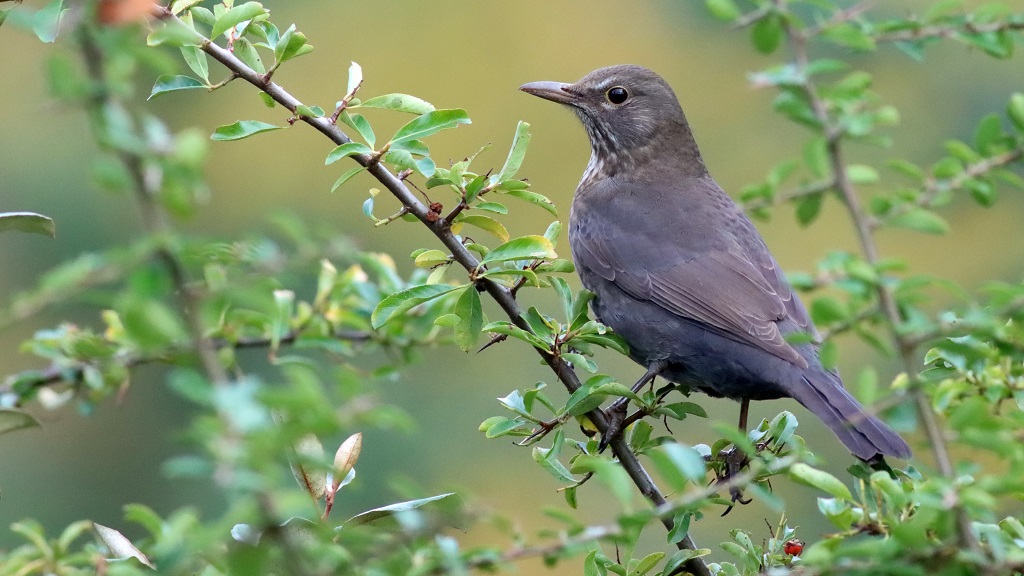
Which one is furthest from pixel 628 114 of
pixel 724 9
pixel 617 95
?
pixel 724 9

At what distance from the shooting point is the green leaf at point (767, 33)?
172cm

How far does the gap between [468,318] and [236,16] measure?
3.15ft

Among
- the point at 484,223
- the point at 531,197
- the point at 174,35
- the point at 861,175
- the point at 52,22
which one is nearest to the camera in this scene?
the point at 174,35

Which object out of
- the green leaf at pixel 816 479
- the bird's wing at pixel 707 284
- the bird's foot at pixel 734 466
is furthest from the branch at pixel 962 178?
the bird's wing at pixel 707 284

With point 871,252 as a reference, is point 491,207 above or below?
below

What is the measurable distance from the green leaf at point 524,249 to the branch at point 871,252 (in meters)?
1.20

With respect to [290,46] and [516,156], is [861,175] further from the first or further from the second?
[290,46]

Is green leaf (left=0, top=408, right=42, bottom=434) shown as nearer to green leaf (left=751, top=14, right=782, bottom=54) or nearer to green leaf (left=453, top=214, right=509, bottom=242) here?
green leaf (left=453, top=214, right=509, bottom=242)

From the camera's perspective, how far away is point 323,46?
39.2ft

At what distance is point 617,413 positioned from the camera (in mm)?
3750

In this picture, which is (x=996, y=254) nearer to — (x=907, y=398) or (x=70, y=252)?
(x=70, y=252)

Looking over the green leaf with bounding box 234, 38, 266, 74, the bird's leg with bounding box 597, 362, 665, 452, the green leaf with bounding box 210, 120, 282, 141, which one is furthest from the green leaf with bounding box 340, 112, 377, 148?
the bird's leg with bounding box 597, 362, 665, 452

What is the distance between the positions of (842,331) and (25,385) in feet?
8.43

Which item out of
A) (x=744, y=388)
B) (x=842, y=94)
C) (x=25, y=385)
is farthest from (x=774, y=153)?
(x=842, y=94)
